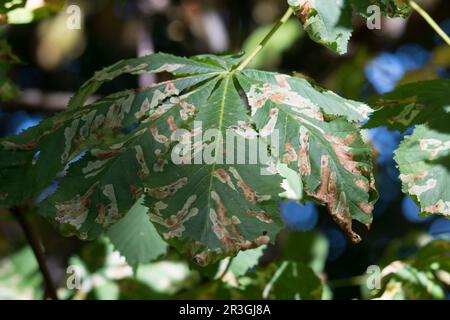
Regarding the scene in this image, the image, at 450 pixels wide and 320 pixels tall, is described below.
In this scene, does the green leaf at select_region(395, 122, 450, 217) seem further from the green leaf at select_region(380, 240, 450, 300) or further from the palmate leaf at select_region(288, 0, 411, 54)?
the green leaf at select_region(380, 240, 450, 300)

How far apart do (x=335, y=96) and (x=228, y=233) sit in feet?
0.91

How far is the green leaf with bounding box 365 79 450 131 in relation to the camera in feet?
3.42

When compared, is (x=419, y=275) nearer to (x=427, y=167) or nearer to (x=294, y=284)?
(x=294, y=284)

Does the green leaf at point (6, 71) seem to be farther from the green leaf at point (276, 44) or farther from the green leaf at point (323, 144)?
the green leaf at point (276, 44)

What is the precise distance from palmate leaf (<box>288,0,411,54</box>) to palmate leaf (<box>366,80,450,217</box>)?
13 centimetres

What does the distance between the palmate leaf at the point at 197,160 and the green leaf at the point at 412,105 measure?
0.13 metres

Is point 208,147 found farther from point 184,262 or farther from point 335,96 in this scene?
point 184,262

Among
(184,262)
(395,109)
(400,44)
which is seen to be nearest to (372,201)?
(395,109)

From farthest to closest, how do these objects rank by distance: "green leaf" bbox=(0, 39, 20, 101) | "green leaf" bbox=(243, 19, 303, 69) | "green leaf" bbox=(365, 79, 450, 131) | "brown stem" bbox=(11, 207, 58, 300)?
"green leaf" bbox=(243, 19, 303, 69), "green leaf" bbox=(0, 39, 20, 101), "brown stem" bbox=(11, 207, 58, 300), "green leaf" bbox=(365, 79, 450, 131)

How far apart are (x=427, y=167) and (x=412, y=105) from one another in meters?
0.14

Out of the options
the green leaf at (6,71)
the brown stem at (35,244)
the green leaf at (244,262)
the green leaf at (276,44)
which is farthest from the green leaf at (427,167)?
the green leaf at (276,44)

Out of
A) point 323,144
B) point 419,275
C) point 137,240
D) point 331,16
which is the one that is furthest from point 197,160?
point 419,275

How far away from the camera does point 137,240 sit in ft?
4.22

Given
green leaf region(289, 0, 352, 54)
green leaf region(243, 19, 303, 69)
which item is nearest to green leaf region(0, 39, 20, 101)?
green leaf region(289, 0, 352, 54)
